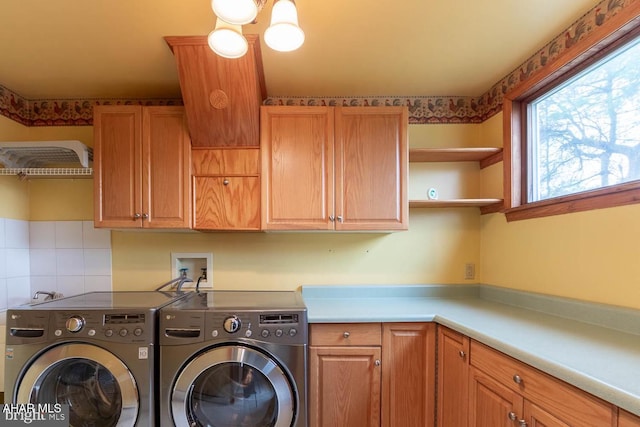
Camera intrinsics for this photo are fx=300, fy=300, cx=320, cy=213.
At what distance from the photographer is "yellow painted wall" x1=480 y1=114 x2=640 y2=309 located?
1204 millimetres

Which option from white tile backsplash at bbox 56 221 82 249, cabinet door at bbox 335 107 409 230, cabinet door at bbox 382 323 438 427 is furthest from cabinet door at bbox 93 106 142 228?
cabinet door at bbox 382 323 438 427

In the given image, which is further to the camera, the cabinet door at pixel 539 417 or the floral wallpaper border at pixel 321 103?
the floral wallpaper border at pixel 321 103

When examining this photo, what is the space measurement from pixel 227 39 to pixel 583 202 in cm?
164

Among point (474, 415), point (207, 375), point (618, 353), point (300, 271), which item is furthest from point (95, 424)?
point (618, 353)

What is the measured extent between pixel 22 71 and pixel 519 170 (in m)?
2.98

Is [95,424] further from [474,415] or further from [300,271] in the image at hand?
[474,415]

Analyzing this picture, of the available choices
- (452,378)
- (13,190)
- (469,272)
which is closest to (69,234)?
(13,190)

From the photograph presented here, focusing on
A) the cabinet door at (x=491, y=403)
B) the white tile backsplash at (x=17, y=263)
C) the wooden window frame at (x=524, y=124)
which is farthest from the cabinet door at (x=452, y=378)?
the white tile backsplash at (x=17, y=263)

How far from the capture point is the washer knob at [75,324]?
4.64ft

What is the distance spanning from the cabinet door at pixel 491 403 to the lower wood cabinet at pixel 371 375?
281 mm

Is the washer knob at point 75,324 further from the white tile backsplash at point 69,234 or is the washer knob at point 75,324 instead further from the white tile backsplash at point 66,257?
the white tile backsplash at point 69,234

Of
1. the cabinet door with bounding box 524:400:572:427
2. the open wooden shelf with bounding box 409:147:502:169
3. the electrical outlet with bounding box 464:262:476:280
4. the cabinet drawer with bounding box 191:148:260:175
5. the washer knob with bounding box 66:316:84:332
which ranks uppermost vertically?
the open wooden shelf with bounding box 409:147:502:169

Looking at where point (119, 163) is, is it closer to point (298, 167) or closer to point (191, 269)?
point (191, 269)

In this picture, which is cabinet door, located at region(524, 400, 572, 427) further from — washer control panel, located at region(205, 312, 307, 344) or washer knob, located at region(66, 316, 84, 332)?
washer knob, located at region(66, 316, 84, 332)
